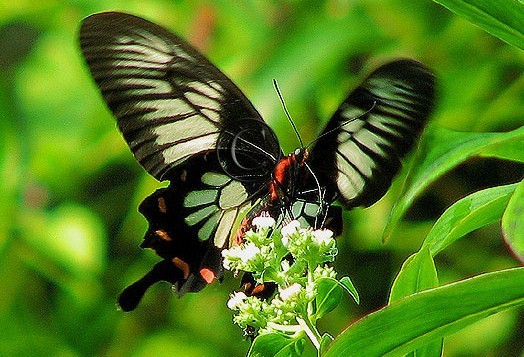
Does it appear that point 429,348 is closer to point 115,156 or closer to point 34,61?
point 115,156

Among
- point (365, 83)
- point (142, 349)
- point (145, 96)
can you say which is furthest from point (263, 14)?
point (142, 349)

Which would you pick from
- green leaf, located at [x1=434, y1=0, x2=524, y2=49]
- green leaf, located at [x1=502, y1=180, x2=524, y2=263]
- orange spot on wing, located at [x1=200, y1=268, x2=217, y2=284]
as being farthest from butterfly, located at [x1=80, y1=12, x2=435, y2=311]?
green leaf, located at [x1=502, y1=180, x2=524, y2=263]

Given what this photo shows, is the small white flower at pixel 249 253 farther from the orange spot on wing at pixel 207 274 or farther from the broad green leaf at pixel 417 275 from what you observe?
the orange spot on wing at pixel 207 274

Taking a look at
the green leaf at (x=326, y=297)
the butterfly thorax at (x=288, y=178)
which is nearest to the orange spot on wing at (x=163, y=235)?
the butterfly thorax at (x=288, y=178)

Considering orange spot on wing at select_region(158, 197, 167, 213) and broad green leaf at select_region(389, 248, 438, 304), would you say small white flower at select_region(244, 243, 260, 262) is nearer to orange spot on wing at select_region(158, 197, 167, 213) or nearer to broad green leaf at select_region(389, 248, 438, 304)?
broad green leaf at select_region(389, 248, 438, 304)

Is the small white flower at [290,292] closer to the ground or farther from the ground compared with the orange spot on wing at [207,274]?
farther from the ground

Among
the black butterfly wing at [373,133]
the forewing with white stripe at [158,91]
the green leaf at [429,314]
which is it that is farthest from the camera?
the forewing with white stripe at [158,91]
